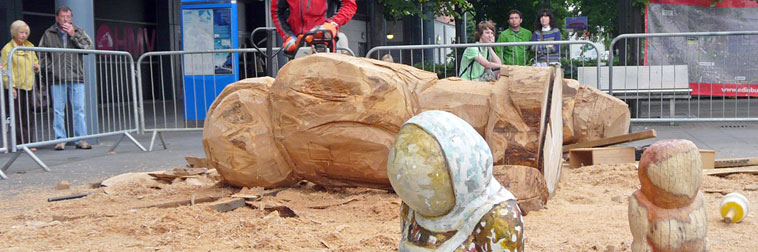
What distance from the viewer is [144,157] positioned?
8.44m

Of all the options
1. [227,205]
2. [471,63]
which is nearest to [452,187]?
[227,205]

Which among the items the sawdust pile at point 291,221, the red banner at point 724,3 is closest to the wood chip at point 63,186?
the sawdust pile at point 291,221

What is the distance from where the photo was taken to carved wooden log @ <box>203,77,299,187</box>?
5.29m

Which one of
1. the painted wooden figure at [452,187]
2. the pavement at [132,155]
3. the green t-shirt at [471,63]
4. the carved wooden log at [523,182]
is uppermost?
the green t-shirt at [471,63]

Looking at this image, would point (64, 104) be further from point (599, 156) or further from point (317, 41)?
point (599, 156)

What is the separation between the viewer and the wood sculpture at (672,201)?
2619mm

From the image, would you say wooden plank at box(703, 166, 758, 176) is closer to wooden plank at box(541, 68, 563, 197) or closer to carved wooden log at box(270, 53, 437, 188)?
wooden plank at box(541, 68, 563, 197)

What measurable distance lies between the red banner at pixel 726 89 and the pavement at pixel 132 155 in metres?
0.61

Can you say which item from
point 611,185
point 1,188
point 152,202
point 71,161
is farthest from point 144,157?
point 611,185

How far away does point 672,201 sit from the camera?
2.65 m

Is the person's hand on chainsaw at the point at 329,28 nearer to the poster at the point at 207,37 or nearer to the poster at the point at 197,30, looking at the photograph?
the poster at the point at 207,37

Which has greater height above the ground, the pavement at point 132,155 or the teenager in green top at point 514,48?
the teenager in green top at point 514,48

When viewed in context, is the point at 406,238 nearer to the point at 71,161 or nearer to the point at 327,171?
the point at 327,171

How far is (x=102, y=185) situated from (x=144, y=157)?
2.30 m
